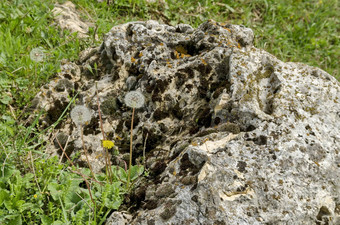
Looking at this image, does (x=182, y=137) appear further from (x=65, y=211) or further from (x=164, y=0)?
(x=164, y=0)

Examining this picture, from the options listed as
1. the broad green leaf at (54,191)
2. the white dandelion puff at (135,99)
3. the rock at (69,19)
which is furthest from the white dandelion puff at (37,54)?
the broad green leaf at (54,191)

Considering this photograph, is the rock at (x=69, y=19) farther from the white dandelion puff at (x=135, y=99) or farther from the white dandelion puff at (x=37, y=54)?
the white dandelion puff at (x=135, y=99)

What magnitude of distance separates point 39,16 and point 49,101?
1.95 metres

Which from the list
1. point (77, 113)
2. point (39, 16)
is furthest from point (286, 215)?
point (39, 16)

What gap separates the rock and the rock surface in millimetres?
1175

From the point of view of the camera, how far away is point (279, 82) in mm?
3041

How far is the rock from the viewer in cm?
499

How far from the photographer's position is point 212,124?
2941 mm

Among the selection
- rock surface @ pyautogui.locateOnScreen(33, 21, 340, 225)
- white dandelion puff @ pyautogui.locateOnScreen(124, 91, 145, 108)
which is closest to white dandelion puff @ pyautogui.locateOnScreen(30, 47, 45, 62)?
rock surface @ pyautogui.locateOnScreen(33, 21, 340, 225)

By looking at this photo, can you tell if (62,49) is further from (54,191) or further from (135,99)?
(54,191)

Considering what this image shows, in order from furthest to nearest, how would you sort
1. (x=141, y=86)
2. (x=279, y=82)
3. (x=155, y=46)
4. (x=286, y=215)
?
(x=155, y=46) < (x=141, y=86) < (x=279, y=82) < (x=286, y=215)

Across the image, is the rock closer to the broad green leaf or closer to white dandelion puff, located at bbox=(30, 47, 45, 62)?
white dandelion puff, located at bbox=(30, 47, 45, 62)

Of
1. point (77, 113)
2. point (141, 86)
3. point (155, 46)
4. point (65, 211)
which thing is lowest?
point (65, 211)

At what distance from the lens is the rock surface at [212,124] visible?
2348mm
